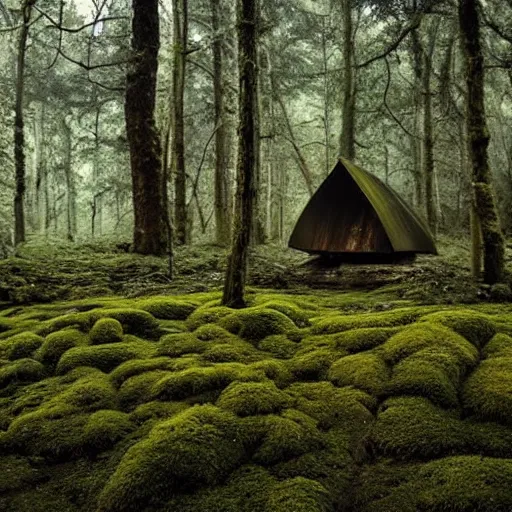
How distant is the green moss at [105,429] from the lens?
3.21 m

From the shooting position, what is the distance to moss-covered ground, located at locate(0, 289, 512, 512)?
2.62 m

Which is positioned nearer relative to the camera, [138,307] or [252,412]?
[252,412]

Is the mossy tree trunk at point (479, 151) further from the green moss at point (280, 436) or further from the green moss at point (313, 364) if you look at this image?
the green moss at point (280, 436)

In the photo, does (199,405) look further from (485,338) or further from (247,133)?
(247,133)


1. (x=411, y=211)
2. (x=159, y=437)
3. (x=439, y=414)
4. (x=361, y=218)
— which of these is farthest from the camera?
(x=411, y=211)

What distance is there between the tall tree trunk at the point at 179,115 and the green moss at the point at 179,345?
9.26m

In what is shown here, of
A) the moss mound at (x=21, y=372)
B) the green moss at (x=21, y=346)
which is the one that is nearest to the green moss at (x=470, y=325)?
the moss mound at (x=21, y=372)

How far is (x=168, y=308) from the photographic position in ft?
19.8

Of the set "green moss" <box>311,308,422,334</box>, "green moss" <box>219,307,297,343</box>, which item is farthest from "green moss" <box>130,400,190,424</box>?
"green moss" <box>311,308,422,334</box>

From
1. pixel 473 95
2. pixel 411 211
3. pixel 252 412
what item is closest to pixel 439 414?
pixel 252 412

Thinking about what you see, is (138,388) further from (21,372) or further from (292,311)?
(292,311)

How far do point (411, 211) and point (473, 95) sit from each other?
333 cm

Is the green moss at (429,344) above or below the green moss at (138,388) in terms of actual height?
above

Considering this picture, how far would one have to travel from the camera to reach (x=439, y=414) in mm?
3246
